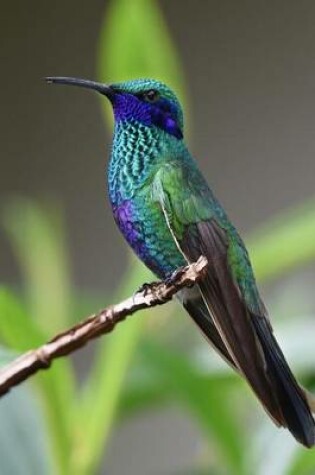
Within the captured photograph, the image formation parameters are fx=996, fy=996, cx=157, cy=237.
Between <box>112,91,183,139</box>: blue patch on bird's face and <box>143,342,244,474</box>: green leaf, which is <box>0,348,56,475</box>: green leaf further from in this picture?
<box>112,91,183,139</box>: blue patch on bird's face

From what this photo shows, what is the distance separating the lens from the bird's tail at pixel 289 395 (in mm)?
319

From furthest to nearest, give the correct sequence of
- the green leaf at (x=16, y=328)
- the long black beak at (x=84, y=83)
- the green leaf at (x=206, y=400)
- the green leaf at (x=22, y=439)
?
the green leaf at (x=206, y=400)
the green leaf at (x=22, y=439)
the green leaf at (x=16, y=328)
the long black beak at (x=84, y=83)

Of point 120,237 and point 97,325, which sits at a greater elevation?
point 120,237

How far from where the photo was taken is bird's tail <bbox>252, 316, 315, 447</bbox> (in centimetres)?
32

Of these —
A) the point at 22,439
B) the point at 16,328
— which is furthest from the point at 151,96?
the point at 22,439

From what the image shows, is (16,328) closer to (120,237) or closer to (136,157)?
(136,157)

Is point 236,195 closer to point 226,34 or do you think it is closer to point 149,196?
point 226,34

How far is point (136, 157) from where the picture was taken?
1.17 feet

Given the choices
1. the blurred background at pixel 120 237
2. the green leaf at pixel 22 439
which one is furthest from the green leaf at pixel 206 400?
the green leaf at pixel 22 439

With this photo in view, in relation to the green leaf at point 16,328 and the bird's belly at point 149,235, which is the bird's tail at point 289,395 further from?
the green leaf at point 16,328

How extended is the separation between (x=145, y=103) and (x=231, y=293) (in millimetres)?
72

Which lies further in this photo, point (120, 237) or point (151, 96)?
point (120, 237)

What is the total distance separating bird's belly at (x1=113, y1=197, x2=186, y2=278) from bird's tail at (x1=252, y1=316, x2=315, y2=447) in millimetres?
50

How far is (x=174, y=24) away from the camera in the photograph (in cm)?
235
